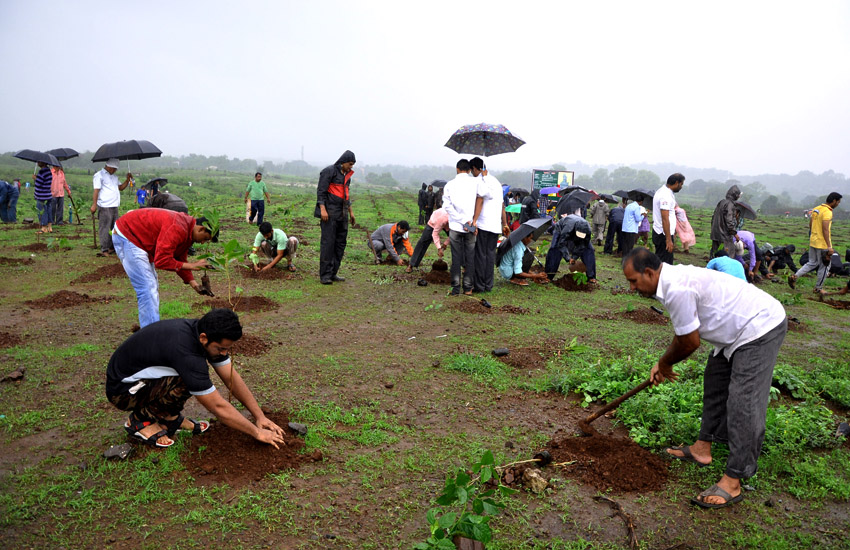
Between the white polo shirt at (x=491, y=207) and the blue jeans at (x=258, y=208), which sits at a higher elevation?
the white polo shirt at (x=491, y=207)

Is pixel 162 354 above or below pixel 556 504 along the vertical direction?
above

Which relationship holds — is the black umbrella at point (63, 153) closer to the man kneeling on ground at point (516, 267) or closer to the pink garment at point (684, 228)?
the man kneeling on ground at point (516, 267)

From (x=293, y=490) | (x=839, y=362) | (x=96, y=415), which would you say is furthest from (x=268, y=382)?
(x=839, y=362)

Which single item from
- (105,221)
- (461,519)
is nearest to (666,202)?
(461,519)

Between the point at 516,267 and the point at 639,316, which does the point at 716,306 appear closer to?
the point at 639,316

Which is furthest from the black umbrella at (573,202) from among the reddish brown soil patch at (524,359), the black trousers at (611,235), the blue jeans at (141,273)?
the blue jeans at (141,273)

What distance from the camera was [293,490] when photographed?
326cm

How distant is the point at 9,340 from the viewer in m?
5.56

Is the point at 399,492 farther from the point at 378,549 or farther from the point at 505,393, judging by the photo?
the point at 505,393

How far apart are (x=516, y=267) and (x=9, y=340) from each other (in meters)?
7.27

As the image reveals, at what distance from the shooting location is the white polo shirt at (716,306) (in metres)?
3.17

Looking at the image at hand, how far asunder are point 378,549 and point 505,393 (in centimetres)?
232

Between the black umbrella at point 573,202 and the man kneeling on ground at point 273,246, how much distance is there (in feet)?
19.2

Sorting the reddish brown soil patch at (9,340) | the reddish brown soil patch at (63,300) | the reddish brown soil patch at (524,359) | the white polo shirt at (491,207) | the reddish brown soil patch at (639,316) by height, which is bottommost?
the reddish brown soil patch at (524,359)
